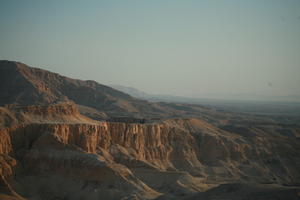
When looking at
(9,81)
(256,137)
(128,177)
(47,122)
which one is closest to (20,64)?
(9,81)

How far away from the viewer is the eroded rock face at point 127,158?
54969mm

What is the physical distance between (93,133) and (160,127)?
22716 millimetres

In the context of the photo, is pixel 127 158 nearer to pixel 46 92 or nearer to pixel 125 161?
pixel 125 161

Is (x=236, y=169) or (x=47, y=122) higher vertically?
(x=47, y=122)

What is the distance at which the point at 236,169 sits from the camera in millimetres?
88125

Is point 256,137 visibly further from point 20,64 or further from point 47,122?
point 20,64

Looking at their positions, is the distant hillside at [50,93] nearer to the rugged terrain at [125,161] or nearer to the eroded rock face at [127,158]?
the eroded rock face at [127,158]

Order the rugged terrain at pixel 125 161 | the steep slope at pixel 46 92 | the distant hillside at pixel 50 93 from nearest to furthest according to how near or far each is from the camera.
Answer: the rugged terrain at pixel 125 161 → the distant hillside at pixel 50 93 → the steep slope at pixel 46 92

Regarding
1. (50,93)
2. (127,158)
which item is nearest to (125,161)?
(127,158)

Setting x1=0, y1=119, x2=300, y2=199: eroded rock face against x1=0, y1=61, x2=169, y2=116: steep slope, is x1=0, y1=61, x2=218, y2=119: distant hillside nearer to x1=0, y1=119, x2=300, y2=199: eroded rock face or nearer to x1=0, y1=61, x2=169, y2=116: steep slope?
x1=0, y1=61, x2=169, y2=116: steep slope

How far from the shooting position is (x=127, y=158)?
67688 mm

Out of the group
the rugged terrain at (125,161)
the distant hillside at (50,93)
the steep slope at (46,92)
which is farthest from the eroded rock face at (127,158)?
the steep slope at (46,92)

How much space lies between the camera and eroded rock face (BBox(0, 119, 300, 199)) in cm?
5497

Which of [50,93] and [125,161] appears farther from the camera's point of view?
[50,93]
